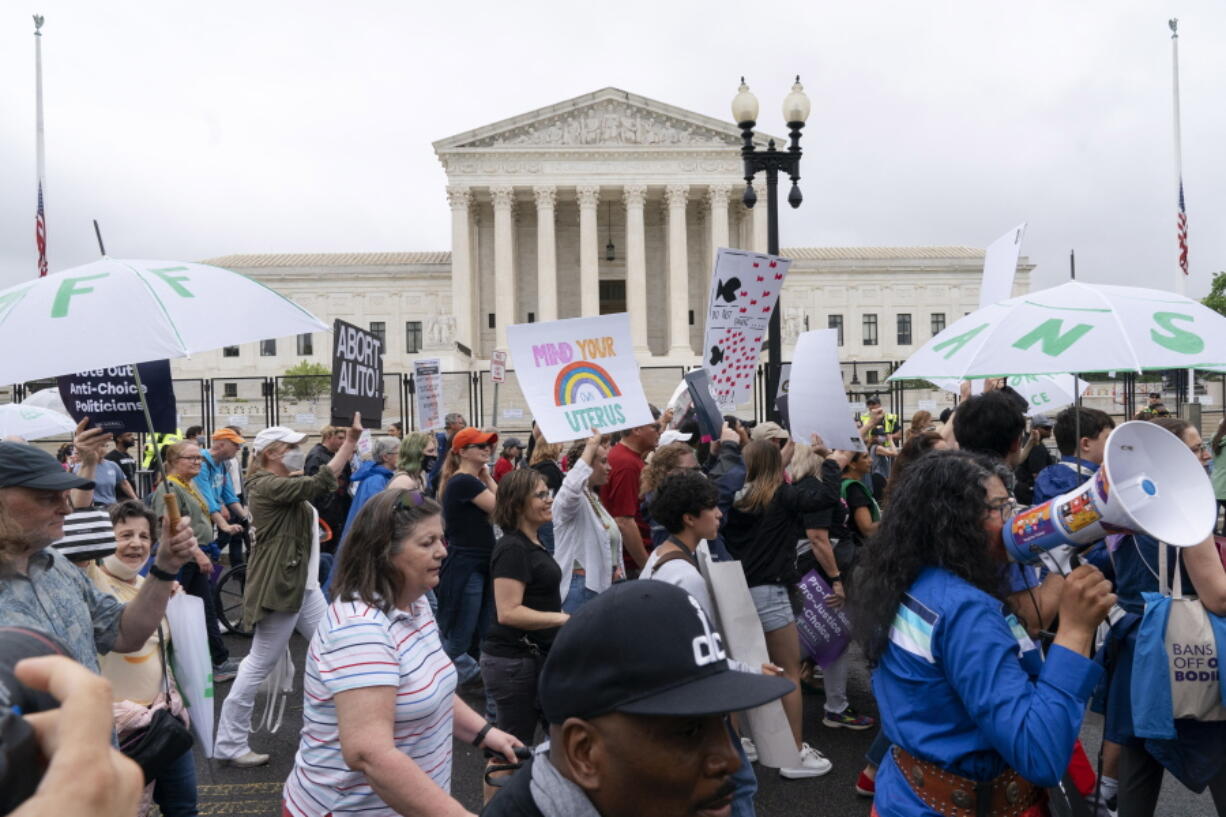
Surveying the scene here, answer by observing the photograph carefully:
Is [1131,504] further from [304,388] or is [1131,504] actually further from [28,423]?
[304,388]

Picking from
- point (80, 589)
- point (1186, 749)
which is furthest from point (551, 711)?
point (1186, 749)

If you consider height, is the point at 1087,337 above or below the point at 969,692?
above

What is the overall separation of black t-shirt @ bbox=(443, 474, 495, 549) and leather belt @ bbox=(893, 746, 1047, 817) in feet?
13.8

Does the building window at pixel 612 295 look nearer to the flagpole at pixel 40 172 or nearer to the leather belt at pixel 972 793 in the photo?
the flagpole at pixel 40 172

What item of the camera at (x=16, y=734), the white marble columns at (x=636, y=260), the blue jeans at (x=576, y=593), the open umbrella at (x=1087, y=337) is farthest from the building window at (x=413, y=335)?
the camera at (x=16, y=734)

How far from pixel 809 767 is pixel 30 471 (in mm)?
3875

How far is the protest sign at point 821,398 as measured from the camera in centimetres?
534

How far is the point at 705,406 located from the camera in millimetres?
7469

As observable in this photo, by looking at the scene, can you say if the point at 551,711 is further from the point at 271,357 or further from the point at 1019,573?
the point at 271,357

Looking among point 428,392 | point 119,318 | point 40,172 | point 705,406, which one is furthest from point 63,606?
point 40,172

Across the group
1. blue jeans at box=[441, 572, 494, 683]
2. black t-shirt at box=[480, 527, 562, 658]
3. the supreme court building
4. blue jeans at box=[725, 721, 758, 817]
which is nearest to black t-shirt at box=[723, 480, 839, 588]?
black t-shirt at box=[480, 527, 562, 658]

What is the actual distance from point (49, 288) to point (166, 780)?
1729 millimetres

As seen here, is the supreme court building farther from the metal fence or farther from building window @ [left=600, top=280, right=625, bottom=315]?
the metal fence

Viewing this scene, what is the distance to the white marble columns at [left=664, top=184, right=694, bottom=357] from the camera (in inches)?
2114
